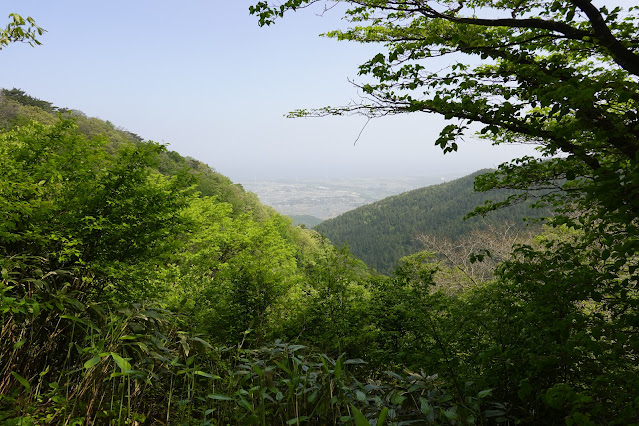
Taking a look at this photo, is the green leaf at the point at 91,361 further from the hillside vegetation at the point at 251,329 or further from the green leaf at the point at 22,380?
the green leaf at the point at 22,380

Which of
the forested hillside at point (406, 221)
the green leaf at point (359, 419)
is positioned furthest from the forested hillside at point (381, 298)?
the forested hillside at point (406, 221)

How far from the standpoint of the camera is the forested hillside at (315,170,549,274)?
7538 centimetres

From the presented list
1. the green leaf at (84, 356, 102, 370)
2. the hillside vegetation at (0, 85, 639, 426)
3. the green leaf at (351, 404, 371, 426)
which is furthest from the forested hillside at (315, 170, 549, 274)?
the green leaf at (351, 404, 371, 426)

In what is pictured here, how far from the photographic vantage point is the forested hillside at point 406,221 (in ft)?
247

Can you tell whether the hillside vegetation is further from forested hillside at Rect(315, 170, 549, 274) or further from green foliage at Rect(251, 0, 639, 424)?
forested hillside at Rect(315, 170, 549, 274)

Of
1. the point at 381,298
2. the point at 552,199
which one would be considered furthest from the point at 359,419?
the point at 381,298

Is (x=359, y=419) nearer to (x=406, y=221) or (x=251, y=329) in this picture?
(x=251, y=329)

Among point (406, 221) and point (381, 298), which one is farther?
point (406, 221)

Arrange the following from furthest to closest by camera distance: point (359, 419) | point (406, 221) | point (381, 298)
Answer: point (406, 221), point (381, 298), point (359, 419)

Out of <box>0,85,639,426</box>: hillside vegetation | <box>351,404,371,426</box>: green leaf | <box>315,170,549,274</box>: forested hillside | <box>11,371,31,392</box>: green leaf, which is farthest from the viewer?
<box>315,170,549,274</box>: forested hillside

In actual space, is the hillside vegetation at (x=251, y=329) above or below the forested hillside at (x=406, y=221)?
above

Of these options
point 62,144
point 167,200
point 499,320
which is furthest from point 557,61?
point 62,144

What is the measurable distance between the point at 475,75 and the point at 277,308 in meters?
6.57

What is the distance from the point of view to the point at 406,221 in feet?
305
